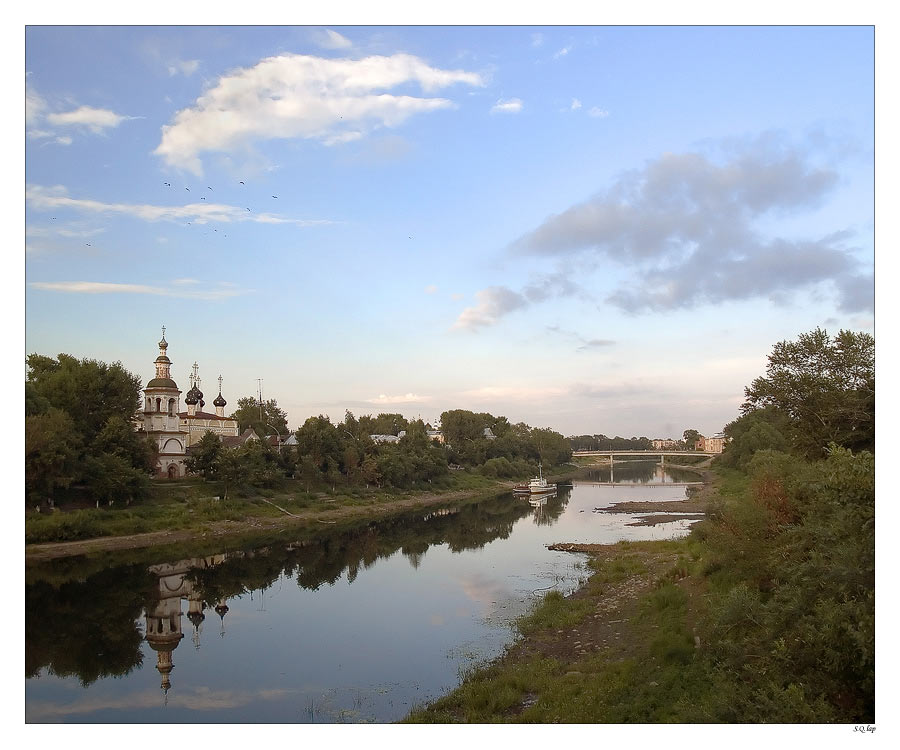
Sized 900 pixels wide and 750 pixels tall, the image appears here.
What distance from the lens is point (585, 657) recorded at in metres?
14.4

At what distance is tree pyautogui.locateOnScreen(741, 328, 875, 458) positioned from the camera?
44.8 feet

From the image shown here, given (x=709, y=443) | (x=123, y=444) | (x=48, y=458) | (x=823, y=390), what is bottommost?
(x=709, y=443)

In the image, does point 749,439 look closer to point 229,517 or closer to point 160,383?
point 229,517

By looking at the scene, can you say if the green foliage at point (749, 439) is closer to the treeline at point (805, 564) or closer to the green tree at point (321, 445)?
the treeline at point (805, 564)

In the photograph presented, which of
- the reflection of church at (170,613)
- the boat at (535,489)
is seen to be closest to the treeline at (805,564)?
the reflection of church at (170,613)

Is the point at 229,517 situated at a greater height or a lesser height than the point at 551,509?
greater

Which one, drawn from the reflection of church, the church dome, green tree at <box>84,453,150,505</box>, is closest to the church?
the church dome

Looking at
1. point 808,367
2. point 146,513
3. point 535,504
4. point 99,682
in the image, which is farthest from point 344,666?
point 535,504

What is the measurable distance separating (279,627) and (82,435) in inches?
787

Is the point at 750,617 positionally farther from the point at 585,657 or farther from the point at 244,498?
the point at 244,498

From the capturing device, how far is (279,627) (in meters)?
19.1

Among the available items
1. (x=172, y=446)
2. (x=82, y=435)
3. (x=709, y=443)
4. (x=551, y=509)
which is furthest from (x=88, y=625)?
(x=709, y=443)

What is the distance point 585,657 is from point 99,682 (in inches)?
396

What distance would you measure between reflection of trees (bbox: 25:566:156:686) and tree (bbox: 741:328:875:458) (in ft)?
50.3
